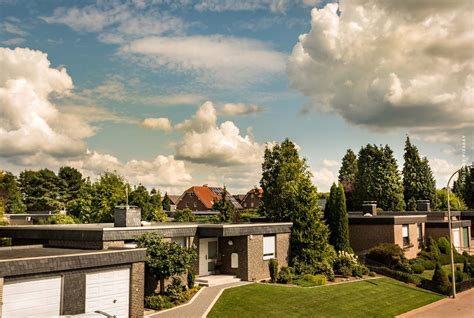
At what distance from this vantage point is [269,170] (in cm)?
5803

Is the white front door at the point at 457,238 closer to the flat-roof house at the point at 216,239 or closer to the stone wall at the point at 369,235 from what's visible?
the stone wall at the point at 369,235

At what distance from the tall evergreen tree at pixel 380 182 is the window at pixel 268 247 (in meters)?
49.4

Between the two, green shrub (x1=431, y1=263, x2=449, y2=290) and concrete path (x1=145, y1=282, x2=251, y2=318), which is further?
green shrub (x1=431, y1=263, x2=449, y2=290)

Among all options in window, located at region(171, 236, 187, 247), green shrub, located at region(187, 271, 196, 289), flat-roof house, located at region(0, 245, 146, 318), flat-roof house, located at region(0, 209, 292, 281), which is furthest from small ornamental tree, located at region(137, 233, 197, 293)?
window, located at region(171, 236, 187, 247)

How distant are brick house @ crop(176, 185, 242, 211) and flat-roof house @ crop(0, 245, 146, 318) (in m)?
75.8

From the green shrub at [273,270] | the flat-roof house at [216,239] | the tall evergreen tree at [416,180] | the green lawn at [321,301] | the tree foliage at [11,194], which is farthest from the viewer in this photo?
the tree foliage at [11,194]

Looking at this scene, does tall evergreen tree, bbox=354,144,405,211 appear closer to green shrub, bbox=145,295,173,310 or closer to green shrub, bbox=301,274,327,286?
green shrub, bbox=301,274,327,286

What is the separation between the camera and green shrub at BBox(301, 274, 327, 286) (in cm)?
3152

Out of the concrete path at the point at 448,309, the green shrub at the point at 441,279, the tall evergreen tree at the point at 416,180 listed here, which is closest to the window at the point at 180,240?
the concrete path at the point at 448,309

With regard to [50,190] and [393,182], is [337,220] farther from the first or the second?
[50,190]

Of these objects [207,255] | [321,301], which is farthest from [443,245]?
[207,255]

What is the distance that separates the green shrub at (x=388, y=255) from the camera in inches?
1515

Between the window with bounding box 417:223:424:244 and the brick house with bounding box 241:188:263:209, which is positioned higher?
the brick house with bounding box 241:188:263:209

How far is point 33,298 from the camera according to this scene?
18.2m
